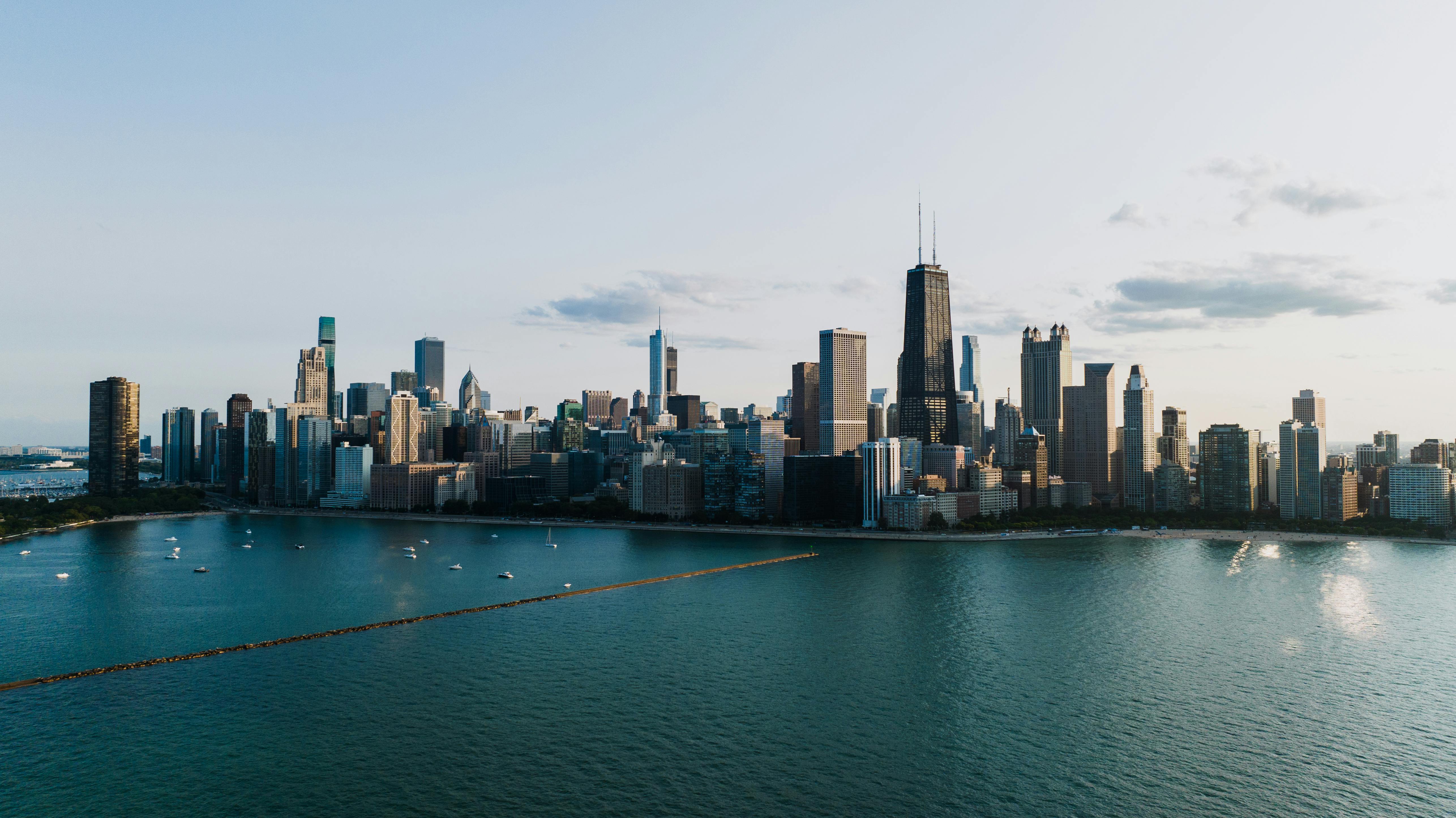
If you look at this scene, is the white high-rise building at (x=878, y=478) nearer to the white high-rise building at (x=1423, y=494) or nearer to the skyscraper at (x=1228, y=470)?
the skyscraper at (x=1228, y=470)

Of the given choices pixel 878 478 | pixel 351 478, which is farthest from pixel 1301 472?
pixel 351 478

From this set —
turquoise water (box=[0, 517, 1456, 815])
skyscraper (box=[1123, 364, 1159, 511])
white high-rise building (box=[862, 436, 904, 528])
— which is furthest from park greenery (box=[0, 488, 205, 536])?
skyscraper (box=[1123, 364, 1159, 511])

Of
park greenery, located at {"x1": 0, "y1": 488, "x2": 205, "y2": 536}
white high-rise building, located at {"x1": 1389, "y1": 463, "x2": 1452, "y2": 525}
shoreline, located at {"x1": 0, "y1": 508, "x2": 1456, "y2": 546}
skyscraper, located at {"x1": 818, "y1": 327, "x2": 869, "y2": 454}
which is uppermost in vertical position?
skyscraper, located at {"x1": 818, "y1": 327, "x2": 869, "y2": 454}

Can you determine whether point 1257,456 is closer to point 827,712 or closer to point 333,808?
point 827,712

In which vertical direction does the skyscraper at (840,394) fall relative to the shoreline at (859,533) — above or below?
above

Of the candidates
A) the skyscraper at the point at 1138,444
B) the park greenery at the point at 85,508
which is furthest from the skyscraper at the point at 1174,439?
the park greenery at the point at 85,508

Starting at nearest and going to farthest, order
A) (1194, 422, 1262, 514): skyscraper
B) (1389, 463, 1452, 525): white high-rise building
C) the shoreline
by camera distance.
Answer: the shoreline < (1389, 463, 1452, 525): white high-rise building < (1194, 422, 1262, 514): skyscraper

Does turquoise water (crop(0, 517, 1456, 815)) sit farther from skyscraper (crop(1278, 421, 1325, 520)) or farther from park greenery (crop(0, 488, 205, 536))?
skyscraper (crop(1278, 421, 1325, 520))
